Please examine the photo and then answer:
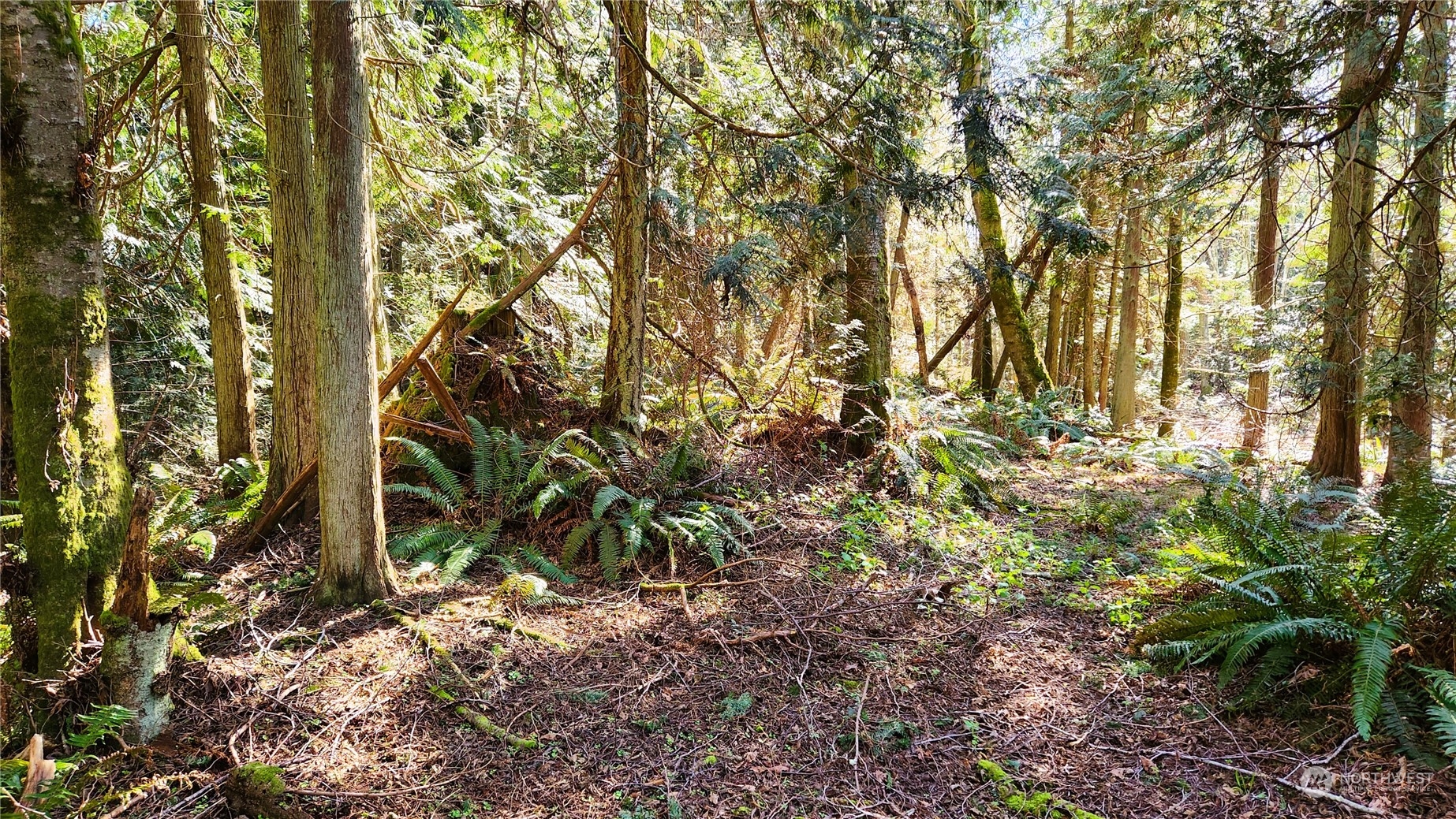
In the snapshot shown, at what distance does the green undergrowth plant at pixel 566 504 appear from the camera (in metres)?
4.83

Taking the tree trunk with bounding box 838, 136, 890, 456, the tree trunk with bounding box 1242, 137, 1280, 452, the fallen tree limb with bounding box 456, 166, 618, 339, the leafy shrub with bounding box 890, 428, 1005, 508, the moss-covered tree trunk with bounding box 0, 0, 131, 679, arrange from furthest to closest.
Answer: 1. the tree trunk with bounding box 1242, 137, 1280, 452
2. the tree trunk with bounding box 838, 136, 890, 456
3. the leafy shrub with bounding box 890, 428, 1005, 508
4. the fallen tree limb with bounding box 456, 166, 618, 339
5. the moss-covered tree trunk with bounding box 0, 0, 131, 679

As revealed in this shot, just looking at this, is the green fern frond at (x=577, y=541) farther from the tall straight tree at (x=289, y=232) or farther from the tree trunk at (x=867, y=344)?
the tree trunk at (x=867, y=344)

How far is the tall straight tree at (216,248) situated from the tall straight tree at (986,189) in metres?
6.24

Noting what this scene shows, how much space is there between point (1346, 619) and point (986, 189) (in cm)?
463

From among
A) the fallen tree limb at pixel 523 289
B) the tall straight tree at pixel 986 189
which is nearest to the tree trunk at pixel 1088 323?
the tall straight tree at pixel 986 189

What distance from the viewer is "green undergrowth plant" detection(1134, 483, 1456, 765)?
286cm

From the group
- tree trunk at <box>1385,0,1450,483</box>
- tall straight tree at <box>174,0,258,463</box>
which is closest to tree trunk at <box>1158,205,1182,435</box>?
tree trunk at <box>1385,0,1450,483</box>

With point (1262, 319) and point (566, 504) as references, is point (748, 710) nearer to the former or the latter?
point (566, 504)

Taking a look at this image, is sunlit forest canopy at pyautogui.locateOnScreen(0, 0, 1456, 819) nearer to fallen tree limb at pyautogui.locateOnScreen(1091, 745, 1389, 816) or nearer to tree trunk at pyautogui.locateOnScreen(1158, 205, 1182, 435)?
fallen tree limb at pyautogui.locateOnScreen(1091, 745, 1389, 816)

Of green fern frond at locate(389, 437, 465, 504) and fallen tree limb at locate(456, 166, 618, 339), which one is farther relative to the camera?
fallen tree limb at locate(456, 166, 618, 339)

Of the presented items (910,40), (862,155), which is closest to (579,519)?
(862,155)

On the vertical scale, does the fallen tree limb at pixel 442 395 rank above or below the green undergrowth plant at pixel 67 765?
above

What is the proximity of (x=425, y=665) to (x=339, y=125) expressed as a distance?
9.46 feet

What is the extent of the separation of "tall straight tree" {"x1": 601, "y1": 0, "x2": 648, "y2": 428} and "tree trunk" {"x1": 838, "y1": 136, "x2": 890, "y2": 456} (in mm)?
2368
